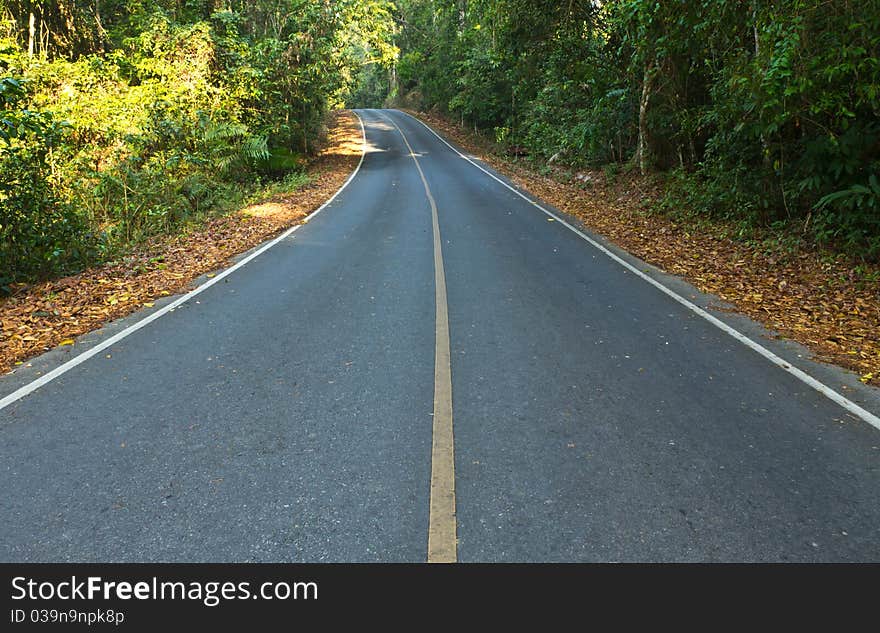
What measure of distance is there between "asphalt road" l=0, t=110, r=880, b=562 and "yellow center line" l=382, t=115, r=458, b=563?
4 centimetres

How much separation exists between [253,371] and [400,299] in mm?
2574

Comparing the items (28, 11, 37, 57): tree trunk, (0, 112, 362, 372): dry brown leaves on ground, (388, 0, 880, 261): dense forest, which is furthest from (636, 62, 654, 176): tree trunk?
(28, 11, 37, 57): tree trunk

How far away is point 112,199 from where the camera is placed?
13328mm

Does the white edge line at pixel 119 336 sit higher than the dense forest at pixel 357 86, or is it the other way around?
the dense forest at pixel 357 86

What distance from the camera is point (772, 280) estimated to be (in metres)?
8.59

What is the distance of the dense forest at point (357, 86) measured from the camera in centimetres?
852

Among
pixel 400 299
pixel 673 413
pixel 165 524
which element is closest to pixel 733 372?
pixel 673 413

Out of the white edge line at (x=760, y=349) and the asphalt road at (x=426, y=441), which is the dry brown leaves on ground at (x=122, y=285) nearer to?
the asphalt road at (x=426, y=441)

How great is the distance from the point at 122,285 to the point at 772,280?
9.47 m

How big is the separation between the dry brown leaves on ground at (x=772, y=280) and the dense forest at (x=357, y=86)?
90cm

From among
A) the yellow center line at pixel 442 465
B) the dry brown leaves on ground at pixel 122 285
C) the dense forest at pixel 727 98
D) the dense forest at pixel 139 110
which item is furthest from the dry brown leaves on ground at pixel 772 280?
the dense forest at pixel 139 110

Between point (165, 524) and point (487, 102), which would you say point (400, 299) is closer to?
point (165, 524)

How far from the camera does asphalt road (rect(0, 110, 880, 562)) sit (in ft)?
9.82

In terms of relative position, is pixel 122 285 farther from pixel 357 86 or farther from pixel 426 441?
pixel 357 86
